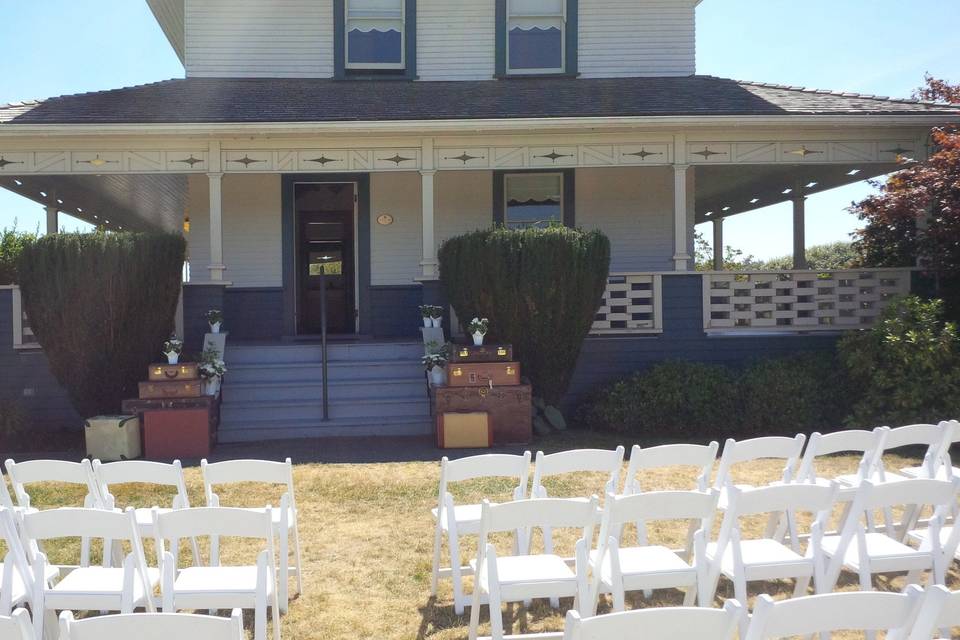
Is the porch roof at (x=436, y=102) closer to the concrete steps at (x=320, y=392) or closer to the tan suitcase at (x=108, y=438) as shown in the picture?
the concrete steps at (x=320, y=392)

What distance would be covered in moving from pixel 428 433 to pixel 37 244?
539 centimetres

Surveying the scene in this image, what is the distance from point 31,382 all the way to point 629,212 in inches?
378

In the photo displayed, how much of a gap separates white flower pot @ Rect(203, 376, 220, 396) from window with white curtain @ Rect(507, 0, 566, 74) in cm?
765

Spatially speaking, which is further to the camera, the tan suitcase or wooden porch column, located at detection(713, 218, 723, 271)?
wooden porch column, located at detection(713, 218, 723, 271)

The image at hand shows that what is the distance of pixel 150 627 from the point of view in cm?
239

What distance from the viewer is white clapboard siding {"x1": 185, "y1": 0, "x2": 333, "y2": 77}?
14.1m

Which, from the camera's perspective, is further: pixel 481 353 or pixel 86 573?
pixel 481 353

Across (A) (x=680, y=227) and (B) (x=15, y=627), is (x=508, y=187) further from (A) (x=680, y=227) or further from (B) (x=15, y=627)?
(B) (x=15, y=627)

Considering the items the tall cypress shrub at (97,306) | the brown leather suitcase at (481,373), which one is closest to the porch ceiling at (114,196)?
the tall cypress shrub at (97,306)

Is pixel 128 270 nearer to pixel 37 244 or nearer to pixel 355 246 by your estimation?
pixel 37 244

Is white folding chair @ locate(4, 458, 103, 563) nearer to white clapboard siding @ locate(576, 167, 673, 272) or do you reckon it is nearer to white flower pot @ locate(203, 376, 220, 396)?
white flower pot @ locate(203, 376, 220, 396)

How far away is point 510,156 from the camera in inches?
475

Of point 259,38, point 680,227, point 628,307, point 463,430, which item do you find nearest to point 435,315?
point 463,430

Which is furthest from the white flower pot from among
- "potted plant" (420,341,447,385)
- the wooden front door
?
the wooden front door
